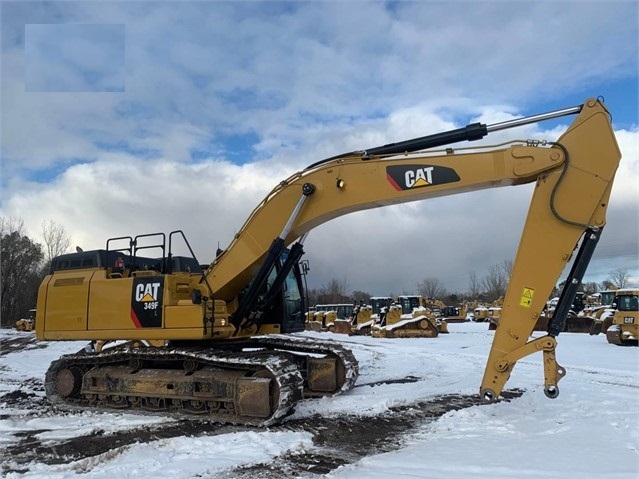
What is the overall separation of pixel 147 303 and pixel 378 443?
4.35 metres

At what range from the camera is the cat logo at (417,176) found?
7137mm

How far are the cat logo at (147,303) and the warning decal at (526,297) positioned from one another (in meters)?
5.31

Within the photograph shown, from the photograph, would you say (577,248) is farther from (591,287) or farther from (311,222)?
(591,287)

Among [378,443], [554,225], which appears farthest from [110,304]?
[554,225]

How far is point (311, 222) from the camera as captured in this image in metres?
8.07

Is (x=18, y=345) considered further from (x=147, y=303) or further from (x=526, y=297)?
(x=526, y=297)

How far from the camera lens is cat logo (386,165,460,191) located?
7.14 metres

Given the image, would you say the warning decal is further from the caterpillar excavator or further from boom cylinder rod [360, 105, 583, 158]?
boom cylinder rod [360, 105, 583, 158]

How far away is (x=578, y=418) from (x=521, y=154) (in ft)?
11.4

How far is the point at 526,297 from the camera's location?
6.61 meters

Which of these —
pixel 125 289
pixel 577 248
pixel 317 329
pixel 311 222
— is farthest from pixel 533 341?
pixel 317 329

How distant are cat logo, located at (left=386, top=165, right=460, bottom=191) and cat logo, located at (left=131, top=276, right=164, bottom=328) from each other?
13.1 ft

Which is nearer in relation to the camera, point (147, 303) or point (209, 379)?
point (209, 379)

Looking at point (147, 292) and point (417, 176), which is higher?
point (417, 176)
